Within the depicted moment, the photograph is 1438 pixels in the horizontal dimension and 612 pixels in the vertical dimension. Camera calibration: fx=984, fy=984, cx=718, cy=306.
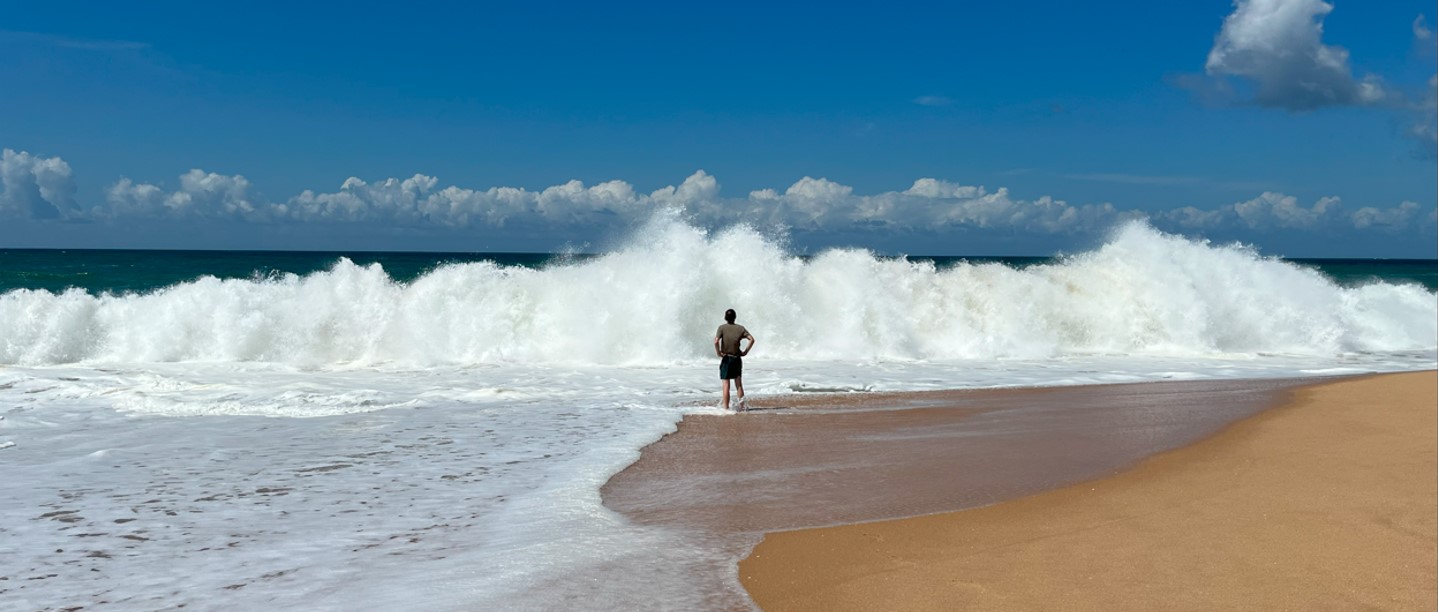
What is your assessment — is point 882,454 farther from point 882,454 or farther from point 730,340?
point 730,340

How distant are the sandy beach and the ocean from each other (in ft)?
2.61

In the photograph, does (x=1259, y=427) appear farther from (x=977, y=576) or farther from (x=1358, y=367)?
(x=1358, y=367)

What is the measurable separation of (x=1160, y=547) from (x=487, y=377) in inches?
466

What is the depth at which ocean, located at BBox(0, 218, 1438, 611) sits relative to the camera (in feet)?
18.0

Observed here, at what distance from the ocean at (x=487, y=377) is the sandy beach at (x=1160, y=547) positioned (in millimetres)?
795

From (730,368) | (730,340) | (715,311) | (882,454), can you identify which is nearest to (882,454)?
(882,454)

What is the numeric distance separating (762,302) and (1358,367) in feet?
37.6

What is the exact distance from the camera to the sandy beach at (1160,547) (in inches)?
189

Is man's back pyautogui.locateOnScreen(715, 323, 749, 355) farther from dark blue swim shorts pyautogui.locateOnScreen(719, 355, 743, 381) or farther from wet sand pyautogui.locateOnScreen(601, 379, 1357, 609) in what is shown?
wet sand pyautogui.locateOnScreen(601, 379, 1357, 609)

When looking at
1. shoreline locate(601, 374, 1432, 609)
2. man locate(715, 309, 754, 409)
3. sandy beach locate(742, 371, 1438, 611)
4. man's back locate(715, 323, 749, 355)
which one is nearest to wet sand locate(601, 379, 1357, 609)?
shoreline locate(601, 374, 1432, 609)

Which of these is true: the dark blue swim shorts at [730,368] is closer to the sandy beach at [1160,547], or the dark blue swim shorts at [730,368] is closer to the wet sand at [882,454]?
the wet sand at [882,454]

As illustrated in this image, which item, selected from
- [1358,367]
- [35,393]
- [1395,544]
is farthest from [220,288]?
[1358,367]

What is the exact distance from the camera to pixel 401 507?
6.84m

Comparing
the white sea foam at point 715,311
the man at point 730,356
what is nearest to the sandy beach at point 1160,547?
the man at point 730,356
